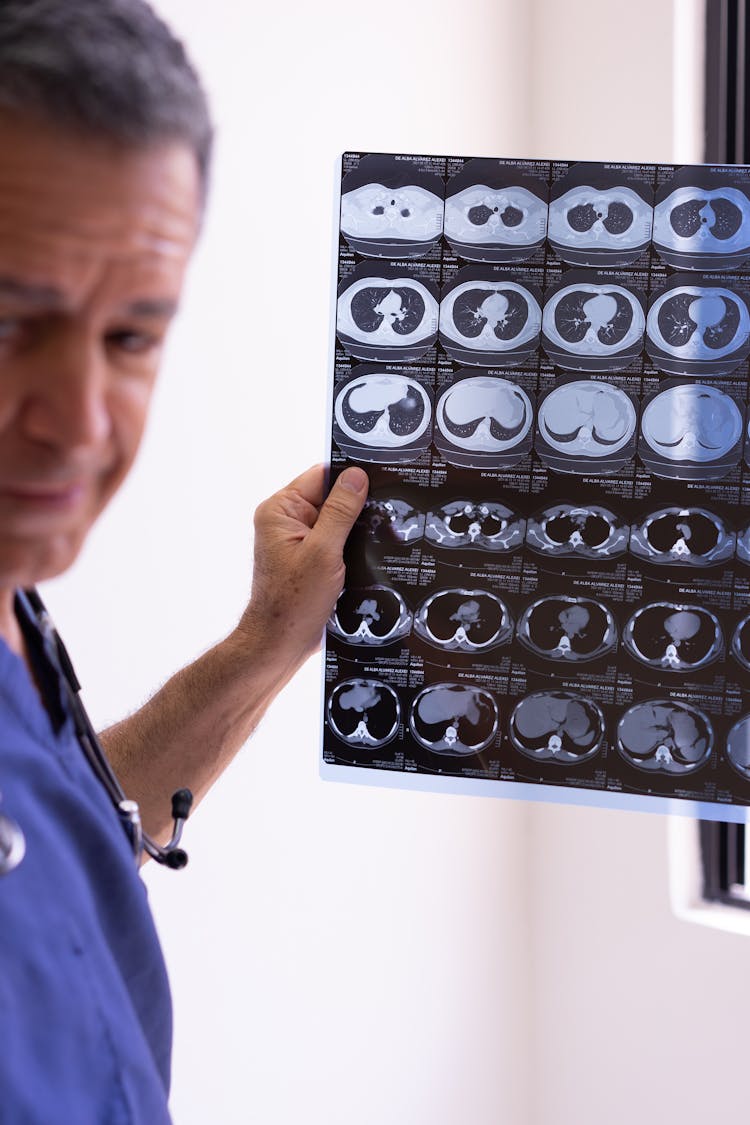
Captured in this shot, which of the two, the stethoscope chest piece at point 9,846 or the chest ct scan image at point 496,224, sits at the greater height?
the chest ct scan image at point 496,224

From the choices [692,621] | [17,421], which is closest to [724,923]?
[692,621]

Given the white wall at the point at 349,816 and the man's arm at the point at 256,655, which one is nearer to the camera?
the man's arm at the point at 256,655

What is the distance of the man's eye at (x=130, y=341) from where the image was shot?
657 millimetres

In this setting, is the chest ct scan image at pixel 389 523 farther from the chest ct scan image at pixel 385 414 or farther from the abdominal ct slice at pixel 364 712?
the abdominal ct slice at pixel 364 712

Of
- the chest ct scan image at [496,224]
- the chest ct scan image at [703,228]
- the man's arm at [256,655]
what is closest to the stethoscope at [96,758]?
the man's arm at [256,655]

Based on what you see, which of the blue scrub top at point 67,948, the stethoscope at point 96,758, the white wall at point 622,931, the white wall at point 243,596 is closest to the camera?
the blue scrub top at point 67,948

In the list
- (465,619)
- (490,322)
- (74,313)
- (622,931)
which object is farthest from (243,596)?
(74,313)

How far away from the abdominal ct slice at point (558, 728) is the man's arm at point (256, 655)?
240 mm

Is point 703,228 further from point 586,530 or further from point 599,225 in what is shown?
point 586,530

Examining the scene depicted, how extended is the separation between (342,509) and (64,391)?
597mm

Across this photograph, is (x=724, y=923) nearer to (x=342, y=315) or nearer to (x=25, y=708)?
(x=342, y=315)

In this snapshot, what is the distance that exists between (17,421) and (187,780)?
0.62 metres

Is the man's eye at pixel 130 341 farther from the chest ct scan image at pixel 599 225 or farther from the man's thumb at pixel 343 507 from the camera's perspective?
Answer: the chest ct scan image at pixel 599 225

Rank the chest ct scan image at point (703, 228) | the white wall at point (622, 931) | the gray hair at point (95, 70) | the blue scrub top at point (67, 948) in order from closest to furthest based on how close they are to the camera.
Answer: the gray hair at point (95, 70)
the blue scrub top at point (67, 948)
the chest ct scan image at point (703, 228)
the white wall at point (622, 931)
